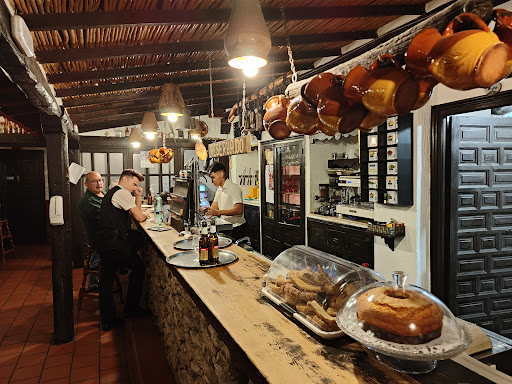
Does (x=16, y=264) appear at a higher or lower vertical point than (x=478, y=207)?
lower

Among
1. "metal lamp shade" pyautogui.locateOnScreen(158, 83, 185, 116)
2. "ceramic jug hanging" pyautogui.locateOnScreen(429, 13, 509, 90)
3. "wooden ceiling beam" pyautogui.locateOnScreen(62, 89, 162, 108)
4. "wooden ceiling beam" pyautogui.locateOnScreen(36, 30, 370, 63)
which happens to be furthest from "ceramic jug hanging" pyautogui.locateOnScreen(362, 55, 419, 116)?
"wooden ceiling beam" pyautogui.locateOnScreen(62, 89, 162, 108)

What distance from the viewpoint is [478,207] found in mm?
3945

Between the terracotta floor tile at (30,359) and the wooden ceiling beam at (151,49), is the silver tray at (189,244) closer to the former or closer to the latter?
the wooden ceiling beam at (151,49)

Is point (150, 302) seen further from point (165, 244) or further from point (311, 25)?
point (311, 25)

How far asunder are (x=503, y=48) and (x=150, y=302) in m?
4.51

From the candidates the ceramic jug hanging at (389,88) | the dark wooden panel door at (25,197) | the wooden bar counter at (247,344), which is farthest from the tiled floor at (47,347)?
the dark wooden panel door at (25,197)

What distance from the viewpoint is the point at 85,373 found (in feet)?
11.1

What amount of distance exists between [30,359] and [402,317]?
13.0 feet

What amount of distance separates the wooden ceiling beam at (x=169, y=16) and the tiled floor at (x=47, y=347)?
3.03 m

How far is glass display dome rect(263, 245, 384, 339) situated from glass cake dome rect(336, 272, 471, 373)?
192 mm

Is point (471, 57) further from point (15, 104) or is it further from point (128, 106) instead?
point (128, 106)

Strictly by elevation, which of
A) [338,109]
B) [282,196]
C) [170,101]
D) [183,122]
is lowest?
[282,196]

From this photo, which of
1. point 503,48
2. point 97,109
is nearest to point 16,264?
point 97,109

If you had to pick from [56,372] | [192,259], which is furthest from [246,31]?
[56,372]
